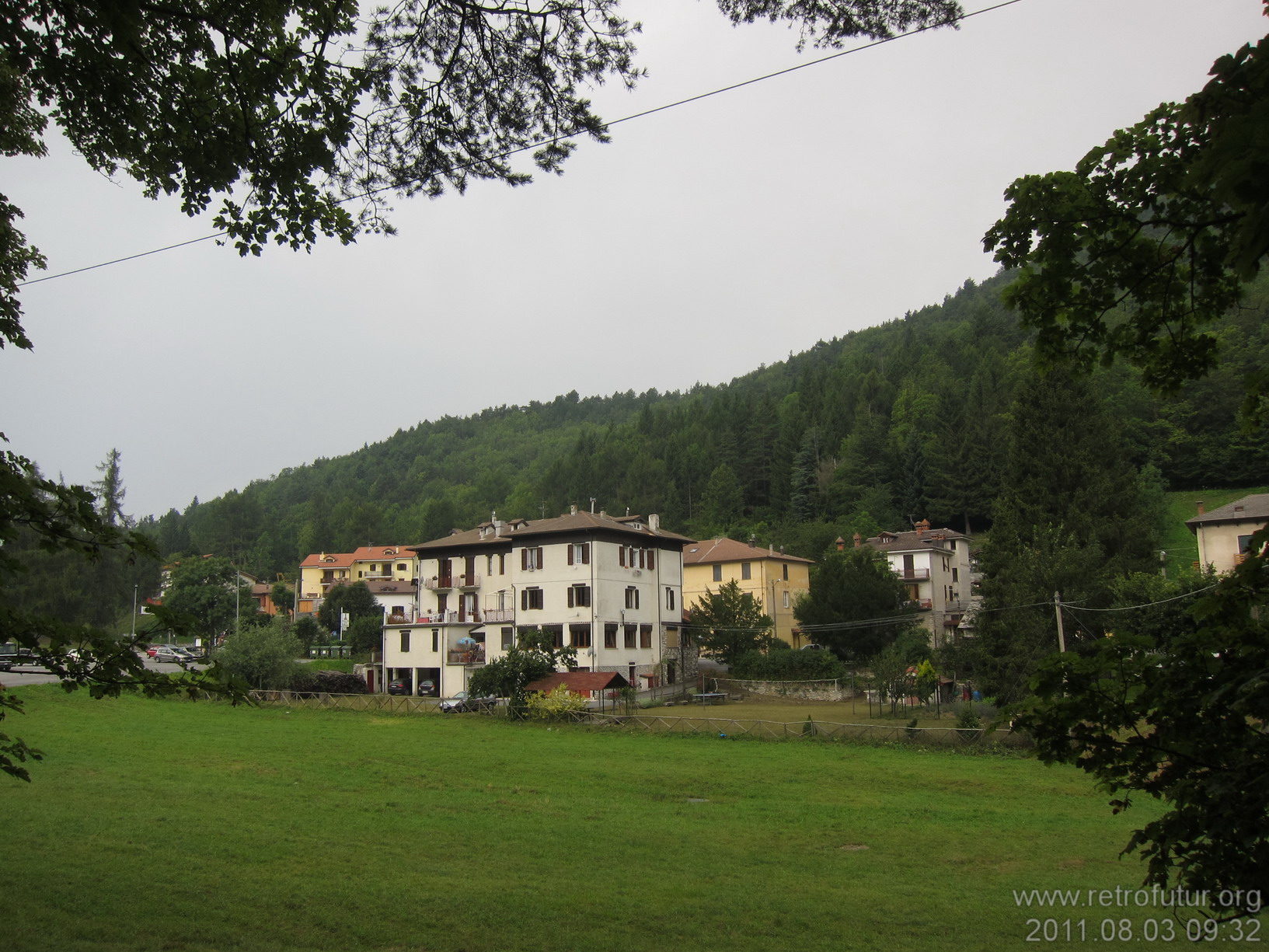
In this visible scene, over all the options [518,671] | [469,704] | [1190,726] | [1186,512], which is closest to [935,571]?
[1186,512]

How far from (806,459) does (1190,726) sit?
4178 inches

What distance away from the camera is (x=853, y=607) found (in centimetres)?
5400

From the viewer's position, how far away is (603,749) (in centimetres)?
2917

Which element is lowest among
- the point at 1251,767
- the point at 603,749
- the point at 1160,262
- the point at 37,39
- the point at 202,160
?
the point at 603,749

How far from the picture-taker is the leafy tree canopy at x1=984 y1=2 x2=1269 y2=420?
5332mm

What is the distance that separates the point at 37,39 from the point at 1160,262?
8.27 meters

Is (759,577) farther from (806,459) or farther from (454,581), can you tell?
(806,459)

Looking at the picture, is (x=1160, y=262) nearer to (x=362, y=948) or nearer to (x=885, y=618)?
(x=362, y=948)

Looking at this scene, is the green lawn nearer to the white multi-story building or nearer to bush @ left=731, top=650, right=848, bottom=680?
bush @ left=731, top=650, right=848, bottom=680

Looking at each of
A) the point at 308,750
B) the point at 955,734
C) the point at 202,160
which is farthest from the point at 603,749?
the point at 202,160

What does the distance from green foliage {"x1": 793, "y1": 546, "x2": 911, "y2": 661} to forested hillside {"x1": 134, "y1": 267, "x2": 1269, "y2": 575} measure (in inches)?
803

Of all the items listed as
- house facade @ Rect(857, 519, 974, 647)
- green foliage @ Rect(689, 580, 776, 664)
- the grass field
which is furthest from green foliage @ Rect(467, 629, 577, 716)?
house facade @ Rect(857, 519, 974, 647)

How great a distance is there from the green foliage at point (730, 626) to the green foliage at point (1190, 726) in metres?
48.4

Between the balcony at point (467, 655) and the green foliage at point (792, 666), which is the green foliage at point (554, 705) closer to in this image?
the balcony at point (467, 655)
